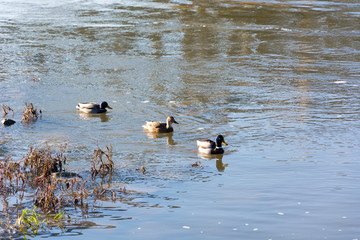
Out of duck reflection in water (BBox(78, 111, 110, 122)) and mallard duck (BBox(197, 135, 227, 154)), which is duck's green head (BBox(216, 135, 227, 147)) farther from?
duck reflection in water (BBox(78, 111, 110, 122))

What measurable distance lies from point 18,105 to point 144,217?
24.5 feet

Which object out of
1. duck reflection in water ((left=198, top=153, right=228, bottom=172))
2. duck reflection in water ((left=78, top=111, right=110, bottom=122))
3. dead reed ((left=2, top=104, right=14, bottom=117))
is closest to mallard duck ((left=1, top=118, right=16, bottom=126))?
dead reed ((left=2, top=104, right=14, bottom=117))

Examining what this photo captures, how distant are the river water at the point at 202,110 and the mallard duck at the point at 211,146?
6.8 inches

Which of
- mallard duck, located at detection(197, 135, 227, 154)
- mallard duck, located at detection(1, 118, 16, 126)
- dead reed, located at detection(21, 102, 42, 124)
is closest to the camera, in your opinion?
mallard duck, located at detection(197, 135, 227, 154)

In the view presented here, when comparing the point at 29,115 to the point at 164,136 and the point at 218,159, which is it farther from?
the point at 218,159

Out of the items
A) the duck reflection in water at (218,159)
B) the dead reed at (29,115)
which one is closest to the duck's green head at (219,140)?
the duck reflection in water at (218,159)

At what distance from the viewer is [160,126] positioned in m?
12.9

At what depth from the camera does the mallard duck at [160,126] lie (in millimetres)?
12852

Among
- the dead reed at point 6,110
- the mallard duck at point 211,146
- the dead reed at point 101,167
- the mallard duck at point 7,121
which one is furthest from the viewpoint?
the dead reed at point 6,110

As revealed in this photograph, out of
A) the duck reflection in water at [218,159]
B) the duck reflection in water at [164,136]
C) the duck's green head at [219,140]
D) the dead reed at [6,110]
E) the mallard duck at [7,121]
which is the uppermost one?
the dead reed at [6,110]

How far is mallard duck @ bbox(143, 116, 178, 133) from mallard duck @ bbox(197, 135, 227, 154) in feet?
4.29

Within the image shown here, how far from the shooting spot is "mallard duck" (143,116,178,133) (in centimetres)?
1285

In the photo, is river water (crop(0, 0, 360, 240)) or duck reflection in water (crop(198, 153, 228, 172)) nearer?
river water (crop(0, 0, 360, 240))

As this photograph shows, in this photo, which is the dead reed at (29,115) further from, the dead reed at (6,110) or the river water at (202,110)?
the dead reed at (6,110)
